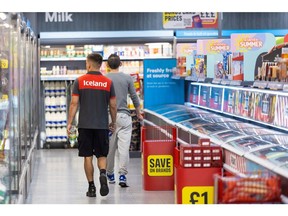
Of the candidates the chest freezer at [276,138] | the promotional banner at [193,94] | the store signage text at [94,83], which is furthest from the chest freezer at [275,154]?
the promotional banner at [193,94]

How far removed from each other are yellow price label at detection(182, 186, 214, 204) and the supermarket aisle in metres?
2.13

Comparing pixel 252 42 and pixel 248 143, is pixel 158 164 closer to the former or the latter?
pixel 252 42

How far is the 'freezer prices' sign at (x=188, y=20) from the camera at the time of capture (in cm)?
1277

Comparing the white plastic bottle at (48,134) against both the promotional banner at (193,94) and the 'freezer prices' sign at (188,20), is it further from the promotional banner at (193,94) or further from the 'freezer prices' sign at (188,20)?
the promotional banner at (193,94)

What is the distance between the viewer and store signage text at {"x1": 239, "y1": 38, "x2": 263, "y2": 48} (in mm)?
7541

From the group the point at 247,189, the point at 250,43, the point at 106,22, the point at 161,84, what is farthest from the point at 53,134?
the point at 247,189

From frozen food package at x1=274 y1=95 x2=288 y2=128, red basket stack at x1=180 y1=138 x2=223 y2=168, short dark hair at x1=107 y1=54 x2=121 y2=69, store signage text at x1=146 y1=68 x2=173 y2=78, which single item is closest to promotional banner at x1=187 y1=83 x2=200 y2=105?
store signage text at x1=146 y1=68 x2=173 y2=78

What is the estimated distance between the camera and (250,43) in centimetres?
763

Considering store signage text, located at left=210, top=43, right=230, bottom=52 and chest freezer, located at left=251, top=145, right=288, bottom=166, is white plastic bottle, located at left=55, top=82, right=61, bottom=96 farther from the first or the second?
chest freezer, located at left=251, top=145, right=288, bottom=166

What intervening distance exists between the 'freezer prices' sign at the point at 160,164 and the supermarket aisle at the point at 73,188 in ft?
0.90
